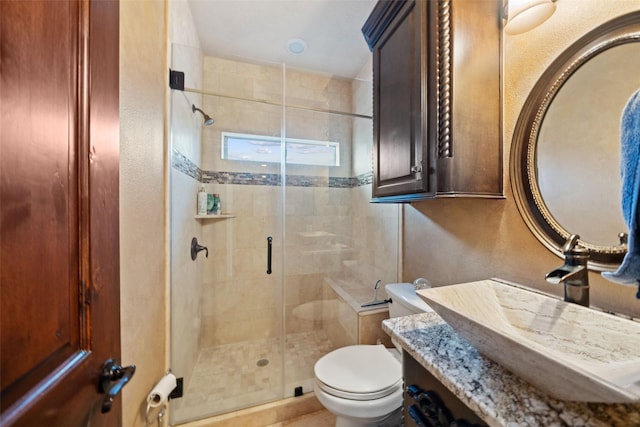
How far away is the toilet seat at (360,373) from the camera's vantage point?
44.9 inches

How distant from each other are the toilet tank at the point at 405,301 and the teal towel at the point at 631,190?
0.85m

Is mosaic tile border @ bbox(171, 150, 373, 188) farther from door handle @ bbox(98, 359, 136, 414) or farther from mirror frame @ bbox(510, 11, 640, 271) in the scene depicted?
door handle @ bbox(98, 359, 136, 414)

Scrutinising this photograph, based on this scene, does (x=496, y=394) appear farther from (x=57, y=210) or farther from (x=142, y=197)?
(x=142, y=197)

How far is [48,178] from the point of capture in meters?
0.39

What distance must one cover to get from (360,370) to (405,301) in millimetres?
446

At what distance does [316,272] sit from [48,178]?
2.08 metres

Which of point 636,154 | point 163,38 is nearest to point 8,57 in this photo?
point 636,154

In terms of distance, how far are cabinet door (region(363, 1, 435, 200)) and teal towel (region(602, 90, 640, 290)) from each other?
52cm

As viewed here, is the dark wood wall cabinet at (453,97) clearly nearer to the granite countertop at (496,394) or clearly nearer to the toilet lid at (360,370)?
the granite countertop at (496,394)

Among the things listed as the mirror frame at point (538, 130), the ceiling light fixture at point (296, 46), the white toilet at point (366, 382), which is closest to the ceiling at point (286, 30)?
→ the ceiling light fixture at point (296, 46)

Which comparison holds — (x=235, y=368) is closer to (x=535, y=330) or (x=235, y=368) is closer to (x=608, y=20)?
(x=535, y=330)

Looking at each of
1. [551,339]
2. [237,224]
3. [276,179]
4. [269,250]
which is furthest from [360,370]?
[276,179]

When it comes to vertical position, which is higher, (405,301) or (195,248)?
(195,248)

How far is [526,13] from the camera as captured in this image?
2.83 feet
